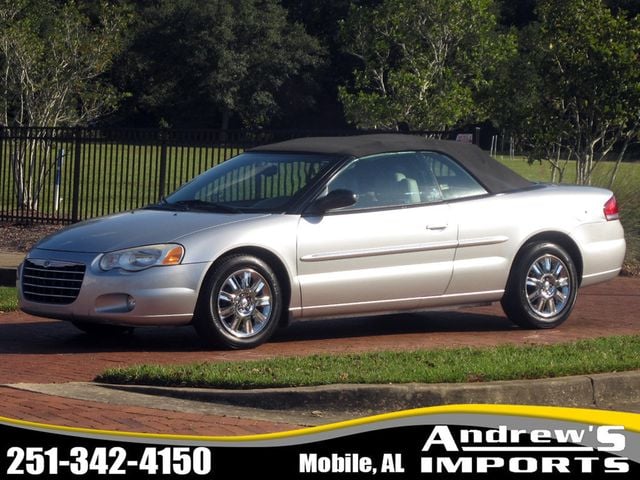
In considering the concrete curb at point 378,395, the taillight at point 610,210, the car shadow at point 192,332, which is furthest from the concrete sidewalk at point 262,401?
the taillight at point 610,210

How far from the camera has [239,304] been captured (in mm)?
9180

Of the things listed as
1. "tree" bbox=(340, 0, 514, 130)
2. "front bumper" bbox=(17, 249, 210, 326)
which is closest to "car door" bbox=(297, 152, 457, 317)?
"front bumper" bbox=(17, 249, 210, 326)

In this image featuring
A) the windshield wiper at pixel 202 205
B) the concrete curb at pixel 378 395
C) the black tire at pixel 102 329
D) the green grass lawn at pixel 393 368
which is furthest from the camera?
the black tire at pixel 102 329

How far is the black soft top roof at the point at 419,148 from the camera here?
10.2m

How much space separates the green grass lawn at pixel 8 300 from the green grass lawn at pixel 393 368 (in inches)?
150

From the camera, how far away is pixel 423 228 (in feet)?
32.4

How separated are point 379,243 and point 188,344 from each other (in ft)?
5.69

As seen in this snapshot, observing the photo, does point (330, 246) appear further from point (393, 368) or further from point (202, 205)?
point (393, 368)

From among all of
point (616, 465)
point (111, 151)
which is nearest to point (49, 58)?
point (111, 151)

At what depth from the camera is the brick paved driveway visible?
6.96 metres

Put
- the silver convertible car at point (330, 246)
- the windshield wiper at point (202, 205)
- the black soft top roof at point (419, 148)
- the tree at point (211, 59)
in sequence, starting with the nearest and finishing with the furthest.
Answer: the silver convertible car at point (330, 246) < the windshield wiper at point (202, 205) < the black soft top roof at point (419, 148) < the tree at point (211, 59)

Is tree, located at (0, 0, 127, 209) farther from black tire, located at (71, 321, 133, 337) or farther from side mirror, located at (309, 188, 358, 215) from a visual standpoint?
side mirror, located at (309, 188, 358, 215)

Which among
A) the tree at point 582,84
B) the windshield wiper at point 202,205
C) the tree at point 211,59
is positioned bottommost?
the windshield wiper at point 202,205

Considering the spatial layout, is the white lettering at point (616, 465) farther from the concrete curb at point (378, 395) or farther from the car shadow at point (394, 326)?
the car shadow at point (394, 326)
